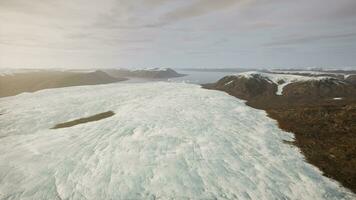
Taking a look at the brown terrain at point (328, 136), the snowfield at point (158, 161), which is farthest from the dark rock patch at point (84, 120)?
the brown terrain at point (328, 136)

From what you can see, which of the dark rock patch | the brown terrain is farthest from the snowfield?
the dark rock patch

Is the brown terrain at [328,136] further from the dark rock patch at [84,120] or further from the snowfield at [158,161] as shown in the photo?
the dark rock patch at [84,120]

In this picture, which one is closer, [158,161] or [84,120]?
[158,161]

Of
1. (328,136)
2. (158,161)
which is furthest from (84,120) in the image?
(328,136)

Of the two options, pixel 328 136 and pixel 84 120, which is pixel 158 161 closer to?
→ pixel 328 136

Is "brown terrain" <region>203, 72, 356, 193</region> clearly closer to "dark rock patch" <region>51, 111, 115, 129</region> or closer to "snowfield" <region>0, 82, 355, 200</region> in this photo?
"snowfield" <region>0, 82, 355, 200</region>

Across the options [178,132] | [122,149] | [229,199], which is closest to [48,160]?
[122,149]

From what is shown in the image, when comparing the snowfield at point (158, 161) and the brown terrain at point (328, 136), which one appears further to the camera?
the brown terrain at point (328, 136)

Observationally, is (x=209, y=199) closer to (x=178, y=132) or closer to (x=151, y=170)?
(x=151, y=170)

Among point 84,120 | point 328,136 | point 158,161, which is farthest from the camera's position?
point 84,120
